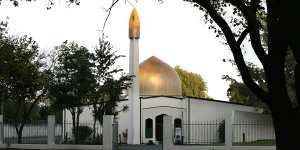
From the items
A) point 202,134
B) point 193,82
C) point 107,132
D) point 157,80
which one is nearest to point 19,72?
point 107,132

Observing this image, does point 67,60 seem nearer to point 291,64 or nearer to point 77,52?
point 77,52

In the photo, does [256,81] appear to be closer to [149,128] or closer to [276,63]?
[149,128]

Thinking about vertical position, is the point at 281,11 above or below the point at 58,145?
above

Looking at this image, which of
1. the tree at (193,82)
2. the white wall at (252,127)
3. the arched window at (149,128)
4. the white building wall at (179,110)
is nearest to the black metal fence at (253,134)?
the white wall at (252,127)

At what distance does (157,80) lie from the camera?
54.0m

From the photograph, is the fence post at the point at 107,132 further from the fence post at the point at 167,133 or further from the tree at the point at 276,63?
the tree at the point at 276,63

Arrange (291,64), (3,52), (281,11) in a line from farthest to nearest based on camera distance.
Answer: (291,64) < (3,52) < (281,11)

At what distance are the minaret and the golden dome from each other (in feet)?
16.9

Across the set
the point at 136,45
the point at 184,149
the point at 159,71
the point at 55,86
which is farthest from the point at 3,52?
the point at 159,71

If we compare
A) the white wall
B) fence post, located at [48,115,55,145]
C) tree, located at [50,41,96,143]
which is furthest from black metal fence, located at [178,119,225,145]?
fence post, located at [48,115,55,145]

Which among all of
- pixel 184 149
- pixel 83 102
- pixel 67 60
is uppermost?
pixel 67 60

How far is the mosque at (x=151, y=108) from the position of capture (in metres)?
47.3

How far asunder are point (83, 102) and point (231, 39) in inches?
886

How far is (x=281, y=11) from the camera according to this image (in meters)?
11.5
